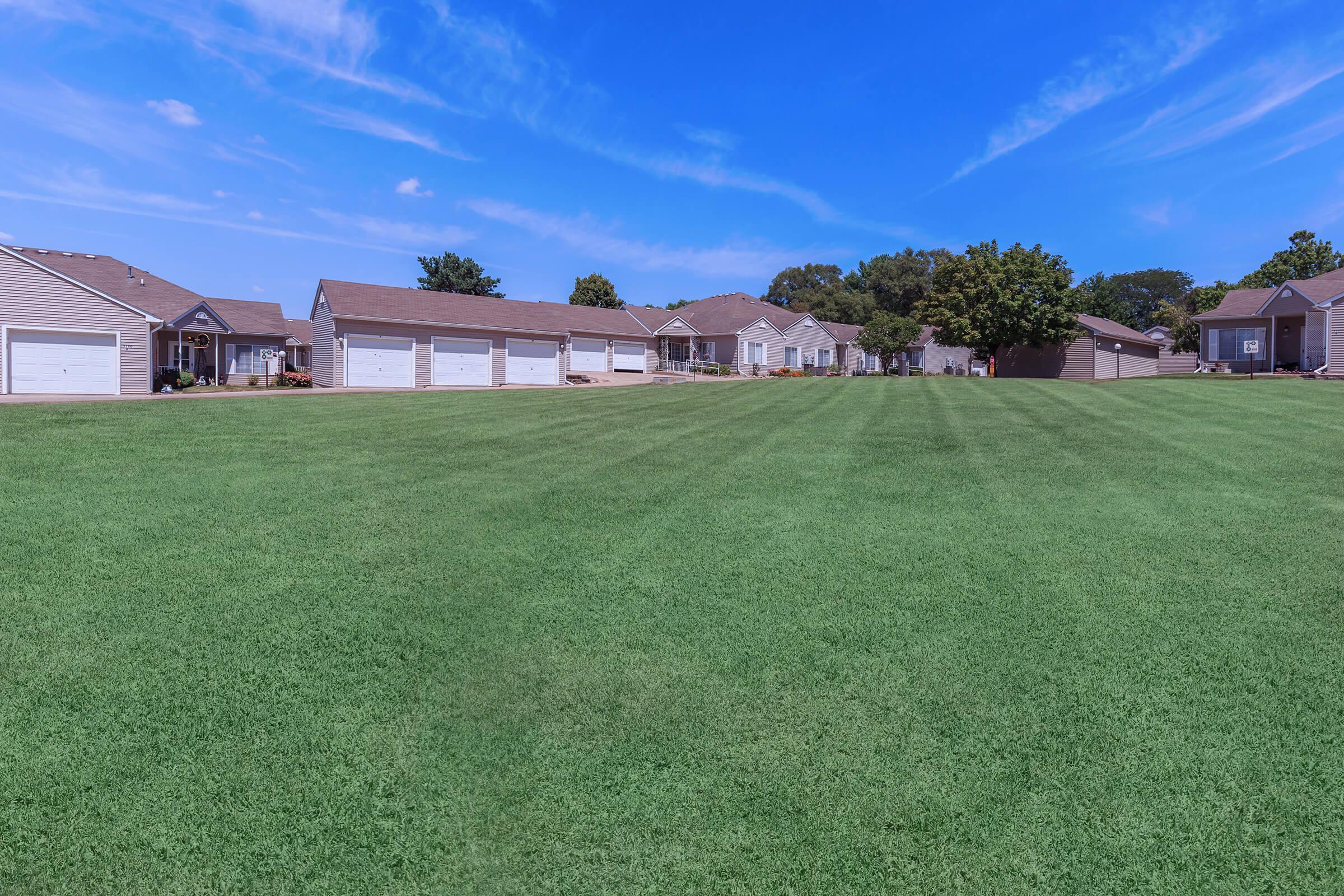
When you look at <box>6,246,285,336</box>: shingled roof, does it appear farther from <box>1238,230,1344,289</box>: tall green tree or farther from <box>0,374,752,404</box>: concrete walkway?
<box>1238,230,1344,289</box>: tall green tree

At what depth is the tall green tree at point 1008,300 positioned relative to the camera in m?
32.5

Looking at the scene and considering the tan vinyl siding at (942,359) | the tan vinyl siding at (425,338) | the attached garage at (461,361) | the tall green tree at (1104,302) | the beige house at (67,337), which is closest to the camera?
the beige house at (67,337)

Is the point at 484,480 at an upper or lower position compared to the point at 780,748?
upper

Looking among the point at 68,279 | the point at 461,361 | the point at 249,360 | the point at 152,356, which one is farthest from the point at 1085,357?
the point at 68,279

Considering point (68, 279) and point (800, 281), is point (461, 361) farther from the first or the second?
point (800, 281)

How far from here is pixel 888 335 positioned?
41469mm

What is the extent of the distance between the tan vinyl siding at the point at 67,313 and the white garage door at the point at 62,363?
0.79 ft

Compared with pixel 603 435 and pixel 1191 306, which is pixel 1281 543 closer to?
pixel 603 435

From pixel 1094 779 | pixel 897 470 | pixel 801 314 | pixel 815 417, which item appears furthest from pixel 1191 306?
pixel 1094 779

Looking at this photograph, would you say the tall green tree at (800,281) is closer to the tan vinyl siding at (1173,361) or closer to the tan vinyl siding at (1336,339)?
the tan vinyl siding at (1173,361)

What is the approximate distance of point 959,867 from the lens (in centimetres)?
242

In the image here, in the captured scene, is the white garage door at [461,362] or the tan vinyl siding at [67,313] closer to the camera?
the tan vinyl siding at [67,313]

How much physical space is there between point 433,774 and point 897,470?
617 centimetres

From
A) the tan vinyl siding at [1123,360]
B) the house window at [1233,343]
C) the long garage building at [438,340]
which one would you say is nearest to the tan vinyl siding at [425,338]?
the long garage building at [438,340]
